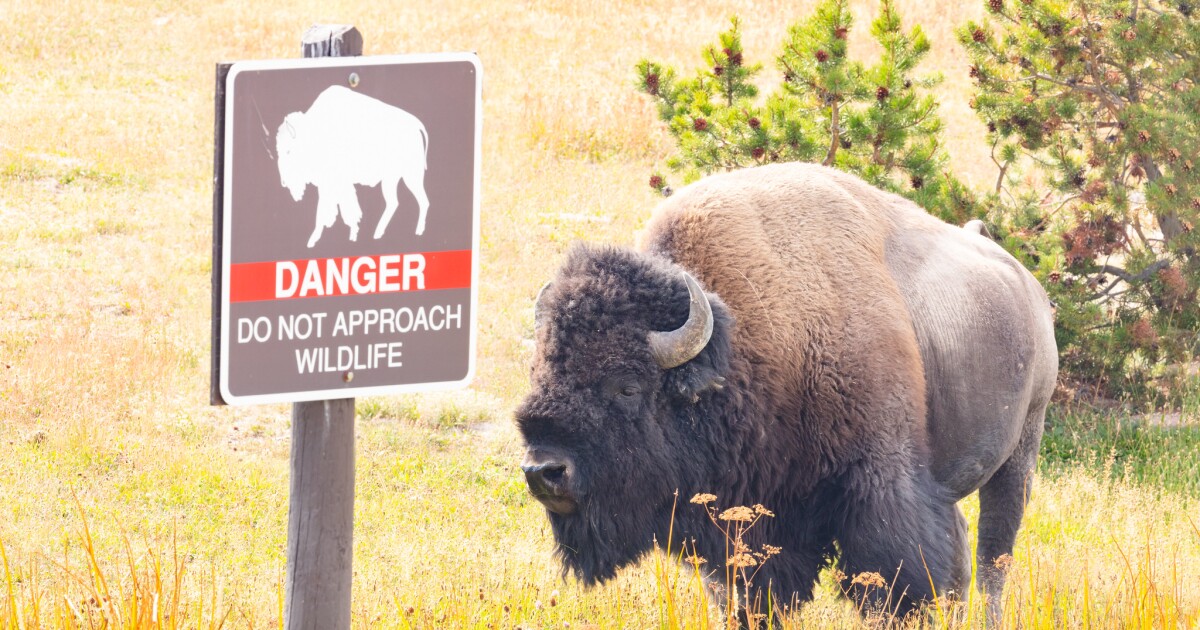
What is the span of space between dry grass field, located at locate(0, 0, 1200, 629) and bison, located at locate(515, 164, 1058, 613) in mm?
379

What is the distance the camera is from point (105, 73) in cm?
2136

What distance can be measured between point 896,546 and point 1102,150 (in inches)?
220

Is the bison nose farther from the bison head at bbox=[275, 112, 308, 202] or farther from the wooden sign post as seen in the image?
the bison head at bbox=[275, 112, 308, 202]

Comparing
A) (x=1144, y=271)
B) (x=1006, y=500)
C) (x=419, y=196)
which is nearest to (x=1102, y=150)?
(x=1144, y=271)

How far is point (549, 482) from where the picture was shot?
4.52 metres

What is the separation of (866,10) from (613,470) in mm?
26884

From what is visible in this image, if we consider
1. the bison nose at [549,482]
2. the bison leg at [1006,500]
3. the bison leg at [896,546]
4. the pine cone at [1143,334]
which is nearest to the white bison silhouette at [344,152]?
the bison nose at [549,482]

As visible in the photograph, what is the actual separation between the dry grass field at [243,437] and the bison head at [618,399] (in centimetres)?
40

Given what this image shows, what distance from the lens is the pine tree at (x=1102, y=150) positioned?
9.23m

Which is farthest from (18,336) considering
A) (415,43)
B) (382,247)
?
(415,43)

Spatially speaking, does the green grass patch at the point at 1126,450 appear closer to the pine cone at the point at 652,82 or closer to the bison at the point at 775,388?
the bison at the point at 775,388

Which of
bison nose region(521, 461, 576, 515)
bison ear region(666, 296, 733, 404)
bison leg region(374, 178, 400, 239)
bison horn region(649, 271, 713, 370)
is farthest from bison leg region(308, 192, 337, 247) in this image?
bison ear region(666, 296, 733, 404)

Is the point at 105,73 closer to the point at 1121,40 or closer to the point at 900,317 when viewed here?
the point at 1121,40

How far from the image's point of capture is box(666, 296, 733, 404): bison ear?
4.92 m
